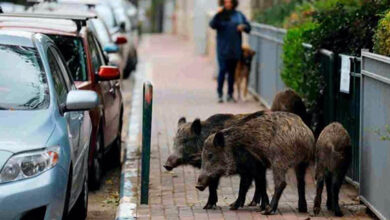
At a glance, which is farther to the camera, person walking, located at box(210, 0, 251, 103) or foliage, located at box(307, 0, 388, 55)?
person walking, located at box(210, 0, 251, 103)

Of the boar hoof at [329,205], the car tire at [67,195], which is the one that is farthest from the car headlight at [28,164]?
the boar hoof at [329,205]

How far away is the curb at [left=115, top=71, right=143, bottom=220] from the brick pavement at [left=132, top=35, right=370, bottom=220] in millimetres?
139

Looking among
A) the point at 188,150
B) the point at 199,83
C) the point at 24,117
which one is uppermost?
the point at 24,117

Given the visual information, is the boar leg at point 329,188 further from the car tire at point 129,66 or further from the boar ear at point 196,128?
the car tire at point 129,66

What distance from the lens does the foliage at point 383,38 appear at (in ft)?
32.7

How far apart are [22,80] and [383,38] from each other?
3.36m

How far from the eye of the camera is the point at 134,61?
28.2 m

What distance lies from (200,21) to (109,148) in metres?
23.2

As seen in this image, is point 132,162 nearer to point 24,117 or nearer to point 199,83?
point 24,117

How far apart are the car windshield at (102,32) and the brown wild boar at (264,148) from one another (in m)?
10.2

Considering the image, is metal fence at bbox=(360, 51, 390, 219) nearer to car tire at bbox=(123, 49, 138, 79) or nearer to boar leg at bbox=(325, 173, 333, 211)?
boar leg at bbox=(325, 173, 333, 211)

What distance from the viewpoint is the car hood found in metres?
7.83

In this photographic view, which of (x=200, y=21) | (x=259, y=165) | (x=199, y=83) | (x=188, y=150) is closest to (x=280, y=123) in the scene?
(x=259, y=165)

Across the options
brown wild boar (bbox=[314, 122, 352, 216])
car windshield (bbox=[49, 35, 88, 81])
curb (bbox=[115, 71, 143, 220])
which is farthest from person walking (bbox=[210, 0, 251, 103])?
brown wild boar (bbox=[314, 122, 352, 216])
